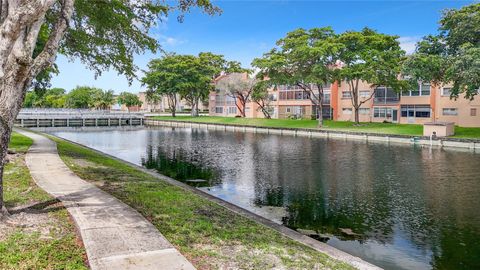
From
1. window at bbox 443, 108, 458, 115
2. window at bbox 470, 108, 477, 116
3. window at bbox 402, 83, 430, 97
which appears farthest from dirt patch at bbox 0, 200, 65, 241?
window at bbox 402, 83, 430, 97

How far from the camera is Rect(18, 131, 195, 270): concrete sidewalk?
6363mm

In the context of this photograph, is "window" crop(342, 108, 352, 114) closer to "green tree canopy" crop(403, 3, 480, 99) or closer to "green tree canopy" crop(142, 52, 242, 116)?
"green tree canopy" crop(403, 3, 480, 99)

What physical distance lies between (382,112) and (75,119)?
56.0 metres

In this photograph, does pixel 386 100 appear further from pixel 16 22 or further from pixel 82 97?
pixel 82 97

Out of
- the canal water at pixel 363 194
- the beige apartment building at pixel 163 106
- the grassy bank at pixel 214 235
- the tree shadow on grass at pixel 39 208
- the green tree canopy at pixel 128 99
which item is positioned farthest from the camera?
the beige apartment building at pixel 163 106

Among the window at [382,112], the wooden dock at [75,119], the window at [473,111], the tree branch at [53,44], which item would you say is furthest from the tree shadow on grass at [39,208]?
the wooden dock at [75,119]

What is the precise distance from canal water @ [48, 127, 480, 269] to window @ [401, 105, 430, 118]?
2441 cm

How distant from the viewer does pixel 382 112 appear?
60.5 m

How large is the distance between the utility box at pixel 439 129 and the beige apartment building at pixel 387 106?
10.8 meters

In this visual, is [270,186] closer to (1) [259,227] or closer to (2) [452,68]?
(1) [259,227]

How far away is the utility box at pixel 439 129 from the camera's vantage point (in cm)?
3969

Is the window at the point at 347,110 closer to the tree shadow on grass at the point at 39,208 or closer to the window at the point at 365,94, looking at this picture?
the window at the point at 365,94

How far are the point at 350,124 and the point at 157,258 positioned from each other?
5188 cm

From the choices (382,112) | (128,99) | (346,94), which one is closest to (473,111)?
(382,112)
